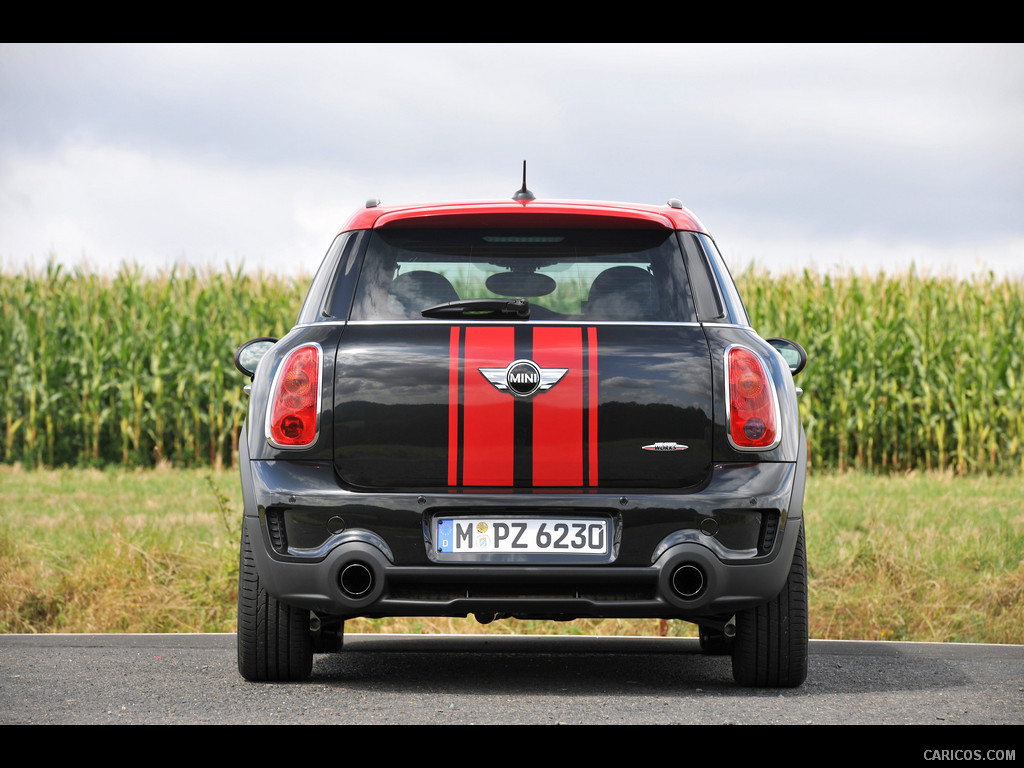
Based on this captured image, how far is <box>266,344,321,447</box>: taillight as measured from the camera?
4.37m

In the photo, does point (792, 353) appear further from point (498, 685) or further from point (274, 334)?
point (274, 334)

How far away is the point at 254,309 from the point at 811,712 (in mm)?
13879

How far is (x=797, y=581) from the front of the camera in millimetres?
4680

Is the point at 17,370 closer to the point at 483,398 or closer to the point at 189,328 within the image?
the point at 189,328

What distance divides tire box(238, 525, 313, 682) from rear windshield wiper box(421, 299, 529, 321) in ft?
3.68

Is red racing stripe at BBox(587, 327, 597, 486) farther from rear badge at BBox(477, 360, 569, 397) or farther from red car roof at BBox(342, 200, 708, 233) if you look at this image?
red car roof at BBox(342, 200, 708, 233)

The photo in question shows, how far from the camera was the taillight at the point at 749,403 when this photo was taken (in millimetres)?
4355

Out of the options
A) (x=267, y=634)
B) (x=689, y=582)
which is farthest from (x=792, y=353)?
(x=267, y=634)

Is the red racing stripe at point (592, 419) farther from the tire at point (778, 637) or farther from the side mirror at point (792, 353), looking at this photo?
the side mirror at point (792, 353)

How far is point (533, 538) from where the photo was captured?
427 cm

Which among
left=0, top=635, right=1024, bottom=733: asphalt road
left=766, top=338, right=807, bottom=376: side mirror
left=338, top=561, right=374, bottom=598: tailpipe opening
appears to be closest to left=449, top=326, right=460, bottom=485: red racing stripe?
left=338, top=561, right=374, bottom=598: tailpipe opening

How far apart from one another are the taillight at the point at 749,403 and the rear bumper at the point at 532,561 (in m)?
0.10

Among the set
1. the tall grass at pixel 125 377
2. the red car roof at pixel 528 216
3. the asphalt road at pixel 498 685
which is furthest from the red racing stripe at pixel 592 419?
the tall grass at pixel 125 377
